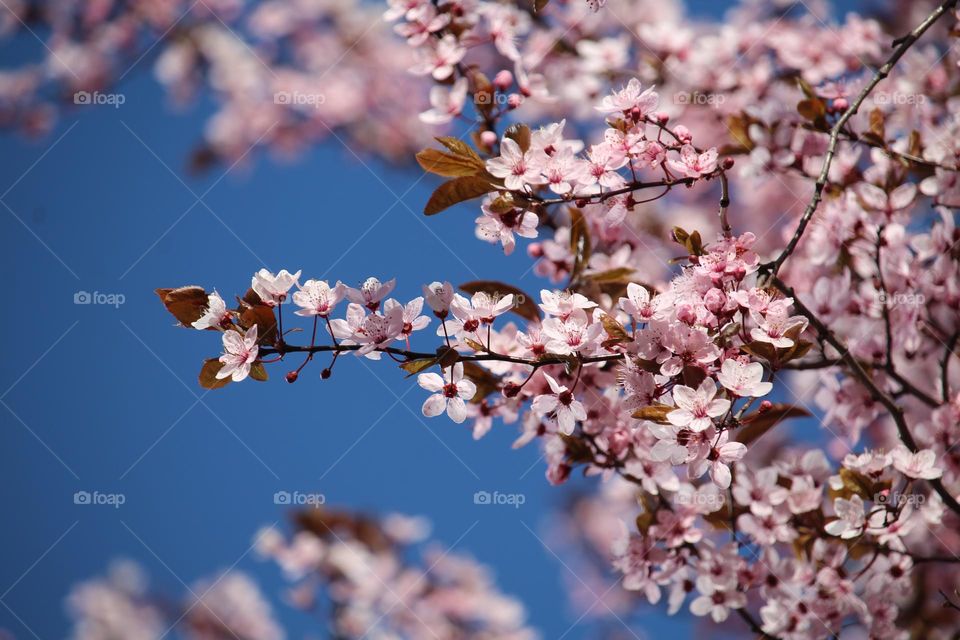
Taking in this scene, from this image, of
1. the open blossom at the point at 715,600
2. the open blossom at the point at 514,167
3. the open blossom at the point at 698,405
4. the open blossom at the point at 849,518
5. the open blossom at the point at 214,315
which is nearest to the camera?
the open blossom at the point at 698,405

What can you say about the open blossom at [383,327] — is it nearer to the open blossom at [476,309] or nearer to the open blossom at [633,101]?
the open blossom at [476,309]

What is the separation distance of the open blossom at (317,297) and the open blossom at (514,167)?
0.33 m

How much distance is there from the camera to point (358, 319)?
4.14ft

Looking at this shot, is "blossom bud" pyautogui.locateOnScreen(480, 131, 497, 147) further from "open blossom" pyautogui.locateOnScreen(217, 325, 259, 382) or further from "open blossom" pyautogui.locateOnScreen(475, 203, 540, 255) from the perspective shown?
"open blossom" pyautogui.locateOnScreen(217, 325, 259, 382)

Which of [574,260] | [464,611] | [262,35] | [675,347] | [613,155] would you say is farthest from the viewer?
[262,35]

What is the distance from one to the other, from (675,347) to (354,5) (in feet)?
13.1

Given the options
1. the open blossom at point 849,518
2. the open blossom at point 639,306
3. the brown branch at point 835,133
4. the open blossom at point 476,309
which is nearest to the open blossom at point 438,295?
the open blossom at point 476,309

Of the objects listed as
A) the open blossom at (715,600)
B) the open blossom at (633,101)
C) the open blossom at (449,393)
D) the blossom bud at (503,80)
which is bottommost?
the open blossom at (715,600)

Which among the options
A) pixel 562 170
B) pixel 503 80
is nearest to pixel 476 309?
pixel 562 170

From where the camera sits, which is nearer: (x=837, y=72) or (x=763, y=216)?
(x=837, y=72)

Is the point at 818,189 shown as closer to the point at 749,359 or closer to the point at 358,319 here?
the point at 749,359

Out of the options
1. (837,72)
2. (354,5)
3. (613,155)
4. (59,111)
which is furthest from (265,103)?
(613,155)

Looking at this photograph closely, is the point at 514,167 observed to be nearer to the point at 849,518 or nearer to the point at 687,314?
the point at 687,314

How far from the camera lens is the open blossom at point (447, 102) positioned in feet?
5.85
